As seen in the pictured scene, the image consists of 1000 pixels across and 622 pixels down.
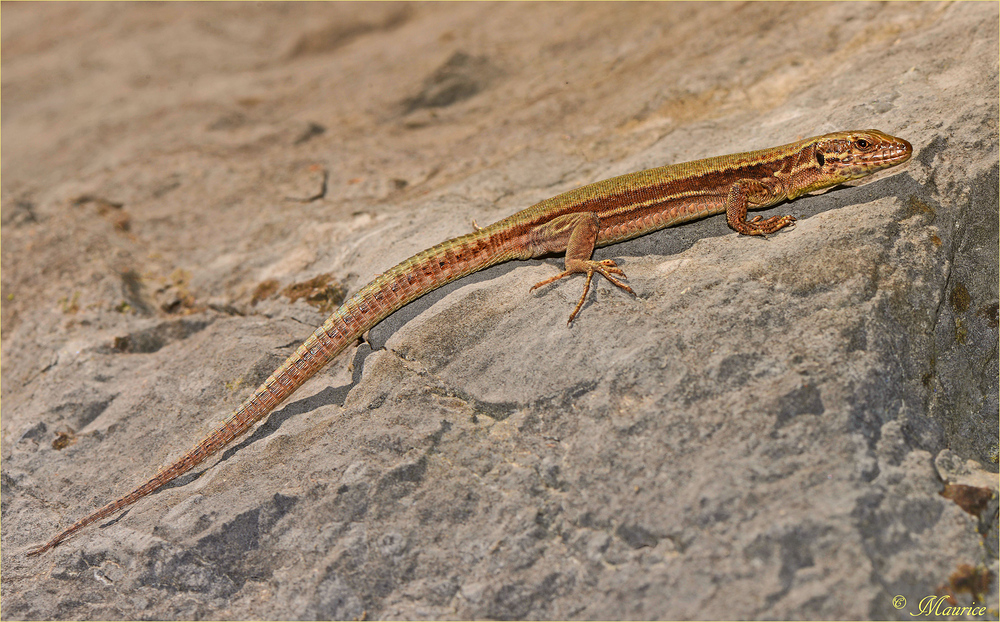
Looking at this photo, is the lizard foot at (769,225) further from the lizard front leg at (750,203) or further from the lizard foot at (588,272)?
the lizard foot at (588,272)

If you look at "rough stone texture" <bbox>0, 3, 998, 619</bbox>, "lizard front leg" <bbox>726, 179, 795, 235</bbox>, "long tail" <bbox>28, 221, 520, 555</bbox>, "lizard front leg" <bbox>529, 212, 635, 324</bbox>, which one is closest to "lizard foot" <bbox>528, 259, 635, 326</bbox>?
"lizard front leg" <bbox>529, 212, 635, 324</bbox>

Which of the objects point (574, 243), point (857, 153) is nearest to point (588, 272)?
point (574, 243)

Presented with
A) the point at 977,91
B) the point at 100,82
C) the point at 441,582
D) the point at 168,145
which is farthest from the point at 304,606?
the point at 100,82

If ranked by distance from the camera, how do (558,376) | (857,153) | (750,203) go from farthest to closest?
(750,203), (857,153), (558,376)

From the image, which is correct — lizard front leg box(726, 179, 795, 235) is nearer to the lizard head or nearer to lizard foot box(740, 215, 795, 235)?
lizard foot box(740, 215, 795, 235)

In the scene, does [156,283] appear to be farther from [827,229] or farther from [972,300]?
[972,300]

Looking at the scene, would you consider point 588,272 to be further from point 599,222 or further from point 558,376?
A: point 558,376
